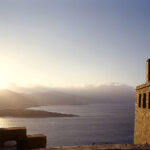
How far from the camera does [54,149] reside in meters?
8.64

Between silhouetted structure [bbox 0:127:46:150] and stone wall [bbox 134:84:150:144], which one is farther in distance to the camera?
stone wall [bbox 134:84:150:144]

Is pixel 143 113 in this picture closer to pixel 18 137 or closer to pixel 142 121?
pixel 142 121

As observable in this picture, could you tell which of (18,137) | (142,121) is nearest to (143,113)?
(142,121)

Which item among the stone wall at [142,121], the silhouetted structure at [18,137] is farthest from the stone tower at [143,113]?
the silhouetted structure at [18,137]

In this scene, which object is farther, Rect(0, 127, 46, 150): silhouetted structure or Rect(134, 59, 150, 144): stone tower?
Rect(134, 59, 150, 144): stone tower

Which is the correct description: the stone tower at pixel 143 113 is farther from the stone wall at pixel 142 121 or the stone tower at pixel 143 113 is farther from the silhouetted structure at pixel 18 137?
the silhouetted structure at pixel 18 137

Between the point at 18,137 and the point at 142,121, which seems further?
the point at 142,121

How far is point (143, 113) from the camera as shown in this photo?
61.1 feet

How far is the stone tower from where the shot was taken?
17.5 m

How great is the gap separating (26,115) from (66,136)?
9467 centimetres

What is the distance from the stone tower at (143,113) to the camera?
1755 centimetres

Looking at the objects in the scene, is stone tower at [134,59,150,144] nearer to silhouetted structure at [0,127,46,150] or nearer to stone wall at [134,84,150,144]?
stone wall at [134,84,150,144]

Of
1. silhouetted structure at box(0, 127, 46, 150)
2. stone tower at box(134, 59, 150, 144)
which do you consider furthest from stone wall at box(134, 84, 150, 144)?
silhouetted structure at box(0, 127, 46, 150)

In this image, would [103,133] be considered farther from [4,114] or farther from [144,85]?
[4,114]
